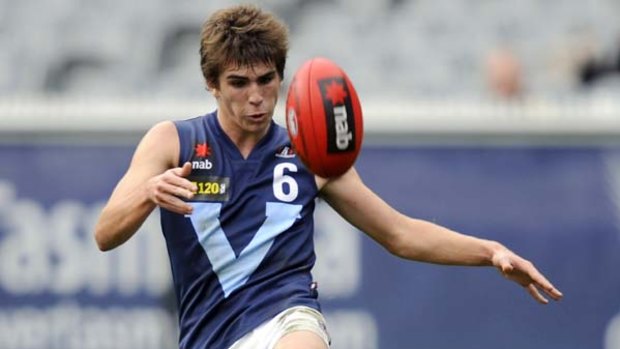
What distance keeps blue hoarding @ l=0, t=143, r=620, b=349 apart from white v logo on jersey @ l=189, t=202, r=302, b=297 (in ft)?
14.7

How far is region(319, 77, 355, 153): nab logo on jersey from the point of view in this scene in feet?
18.1

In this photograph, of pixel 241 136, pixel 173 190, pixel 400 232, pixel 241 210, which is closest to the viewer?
pixel 173 190

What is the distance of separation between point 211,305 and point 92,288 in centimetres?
470

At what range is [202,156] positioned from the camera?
5961 mm

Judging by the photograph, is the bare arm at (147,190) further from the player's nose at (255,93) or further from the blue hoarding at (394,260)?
the blue hoarding at (394,260)

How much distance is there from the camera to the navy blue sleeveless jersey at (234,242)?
5.85m

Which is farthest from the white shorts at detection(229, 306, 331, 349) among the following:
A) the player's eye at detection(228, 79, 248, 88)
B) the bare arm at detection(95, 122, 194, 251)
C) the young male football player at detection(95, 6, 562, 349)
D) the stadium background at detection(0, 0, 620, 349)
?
the stadium background at detection(0, 0, 620, 349)

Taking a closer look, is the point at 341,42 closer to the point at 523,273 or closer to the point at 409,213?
the point at 409,213

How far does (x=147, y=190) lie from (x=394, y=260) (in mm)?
5126

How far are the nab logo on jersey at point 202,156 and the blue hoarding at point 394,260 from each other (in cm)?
442

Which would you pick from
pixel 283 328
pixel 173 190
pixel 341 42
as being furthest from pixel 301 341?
pixel 341 42

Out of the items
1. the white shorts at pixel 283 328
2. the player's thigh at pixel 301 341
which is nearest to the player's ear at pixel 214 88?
the white shorts at pixel 283 328

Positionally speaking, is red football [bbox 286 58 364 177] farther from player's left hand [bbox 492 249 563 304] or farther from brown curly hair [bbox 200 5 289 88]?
player's left hand [bbox 492 249 563 304]

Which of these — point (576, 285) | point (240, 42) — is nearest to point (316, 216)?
point (576, 285)
